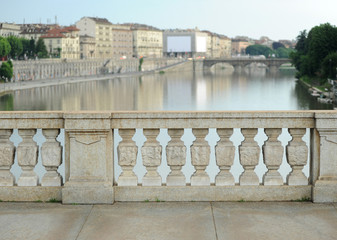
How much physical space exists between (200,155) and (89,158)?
32.9 inches

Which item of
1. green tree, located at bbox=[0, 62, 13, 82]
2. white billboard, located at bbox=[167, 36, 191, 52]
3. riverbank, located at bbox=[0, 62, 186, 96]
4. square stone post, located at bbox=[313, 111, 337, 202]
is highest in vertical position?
white billboard, located at bbox=[167, 36, 191, 52]

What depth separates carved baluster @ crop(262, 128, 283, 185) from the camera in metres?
4.48

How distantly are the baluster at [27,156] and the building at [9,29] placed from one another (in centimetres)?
10656

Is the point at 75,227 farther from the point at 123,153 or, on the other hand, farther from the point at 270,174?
the point at 270,174

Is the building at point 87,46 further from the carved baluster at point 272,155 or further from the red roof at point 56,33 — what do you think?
the carved baluster at point 272,155

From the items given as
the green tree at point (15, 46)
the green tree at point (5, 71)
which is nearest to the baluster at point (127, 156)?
the green tree at point (5, 71)

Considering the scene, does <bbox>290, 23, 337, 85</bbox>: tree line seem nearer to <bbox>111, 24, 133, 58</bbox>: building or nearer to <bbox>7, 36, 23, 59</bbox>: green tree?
<bbox>7, 36, 23, 59</bbox>: green tree

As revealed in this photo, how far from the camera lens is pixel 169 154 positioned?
14.6 feet

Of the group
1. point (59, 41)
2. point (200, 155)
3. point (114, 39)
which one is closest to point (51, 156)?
point (200, 155)

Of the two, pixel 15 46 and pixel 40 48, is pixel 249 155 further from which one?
pixel 40 48

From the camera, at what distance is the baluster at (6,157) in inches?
177

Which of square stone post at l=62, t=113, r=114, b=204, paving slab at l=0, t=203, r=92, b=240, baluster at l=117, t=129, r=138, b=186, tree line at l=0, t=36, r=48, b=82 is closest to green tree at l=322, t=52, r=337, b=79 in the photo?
tree line at l=0, t=36, r=48, b=82

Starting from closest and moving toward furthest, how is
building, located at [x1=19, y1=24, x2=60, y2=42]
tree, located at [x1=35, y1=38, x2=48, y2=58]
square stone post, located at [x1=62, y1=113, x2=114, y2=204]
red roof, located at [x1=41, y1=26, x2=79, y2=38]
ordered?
square stone post, located at [x1=62, y1=113, x2=114, y2=204]
tree, located at [x1=35, y1=38, x2=48, y2=58]
red roof, located at [x1=41, y1=26, x2=79, y2=38]
building, located at [x1=19, y1=24, x2=60, y2=42]

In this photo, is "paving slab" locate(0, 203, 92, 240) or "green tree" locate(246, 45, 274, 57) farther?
"green tree" locate(246, 45, 274, 57)
